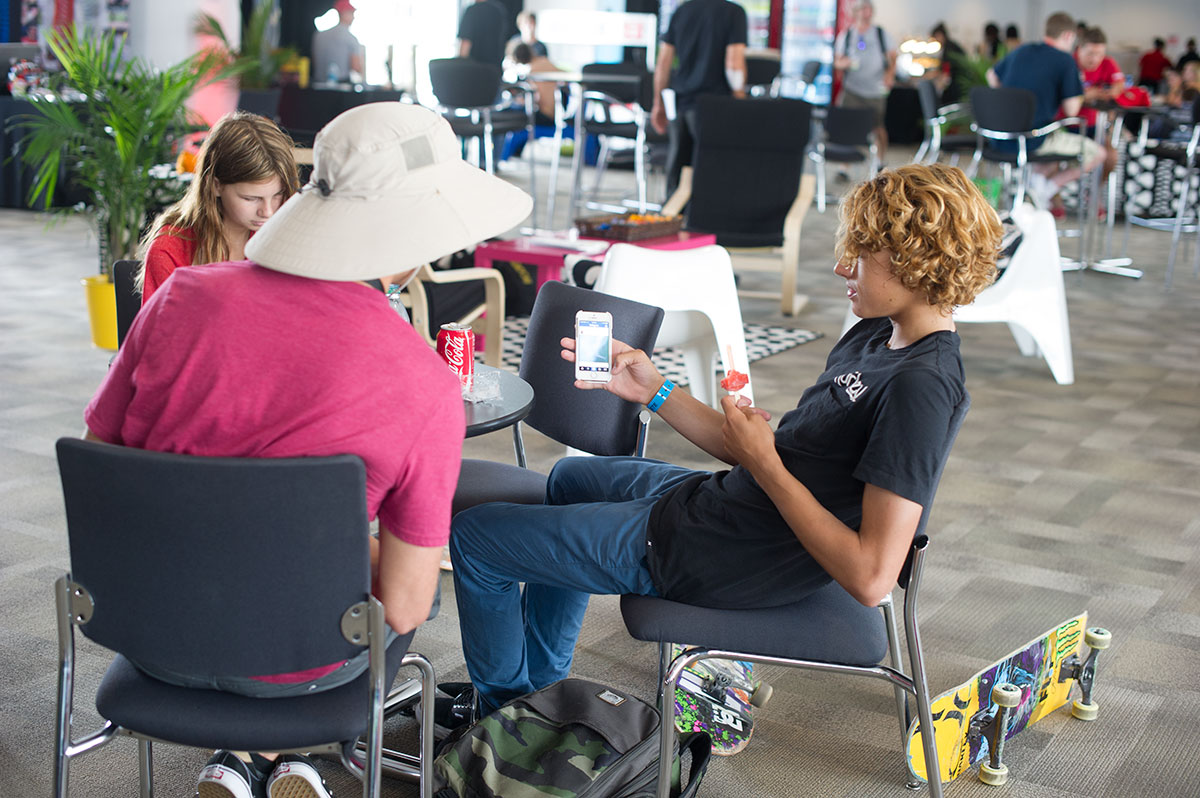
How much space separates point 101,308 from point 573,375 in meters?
2.98

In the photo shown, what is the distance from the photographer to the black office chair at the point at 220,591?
1.20 m

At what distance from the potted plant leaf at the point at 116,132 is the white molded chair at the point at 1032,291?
2.72 meters

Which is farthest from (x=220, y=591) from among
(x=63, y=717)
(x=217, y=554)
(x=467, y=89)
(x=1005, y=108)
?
(x=467, y=89)

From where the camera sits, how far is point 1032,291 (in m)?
4.56

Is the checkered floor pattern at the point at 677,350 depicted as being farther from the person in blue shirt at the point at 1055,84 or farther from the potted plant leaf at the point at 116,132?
the person in blue shirt at the point at 1055,84

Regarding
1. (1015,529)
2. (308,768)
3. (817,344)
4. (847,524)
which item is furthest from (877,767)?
(817,344)

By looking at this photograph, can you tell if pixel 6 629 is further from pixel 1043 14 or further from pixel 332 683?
pixel 1043 14

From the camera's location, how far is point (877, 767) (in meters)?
2.06

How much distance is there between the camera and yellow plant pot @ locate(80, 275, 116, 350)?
180 inches

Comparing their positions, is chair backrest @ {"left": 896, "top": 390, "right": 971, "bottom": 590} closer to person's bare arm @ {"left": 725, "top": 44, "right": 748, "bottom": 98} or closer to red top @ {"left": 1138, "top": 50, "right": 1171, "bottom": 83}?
person's bare arm @ {"left": 725, "top": 44, "right": 748, "bottom": 98}

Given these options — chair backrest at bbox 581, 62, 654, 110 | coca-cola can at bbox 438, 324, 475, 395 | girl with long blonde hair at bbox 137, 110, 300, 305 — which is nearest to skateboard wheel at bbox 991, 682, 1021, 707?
coca-cola can at bbox 438, 324, 475, 395

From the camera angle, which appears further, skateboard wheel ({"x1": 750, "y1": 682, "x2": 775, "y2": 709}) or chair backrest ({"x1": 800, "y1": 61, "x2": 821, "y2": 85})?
chair backrest ({"x1": 800, "y1": 61, "x2": 821, "y2": 85})

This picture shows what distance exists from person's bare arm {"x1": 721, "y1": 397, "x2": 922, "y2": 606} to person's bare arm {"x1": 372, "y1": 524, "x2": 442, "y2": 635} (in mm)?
491

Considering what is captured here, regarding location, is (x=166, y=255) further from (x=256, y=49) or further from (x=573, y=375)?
(x=256, y=49)
